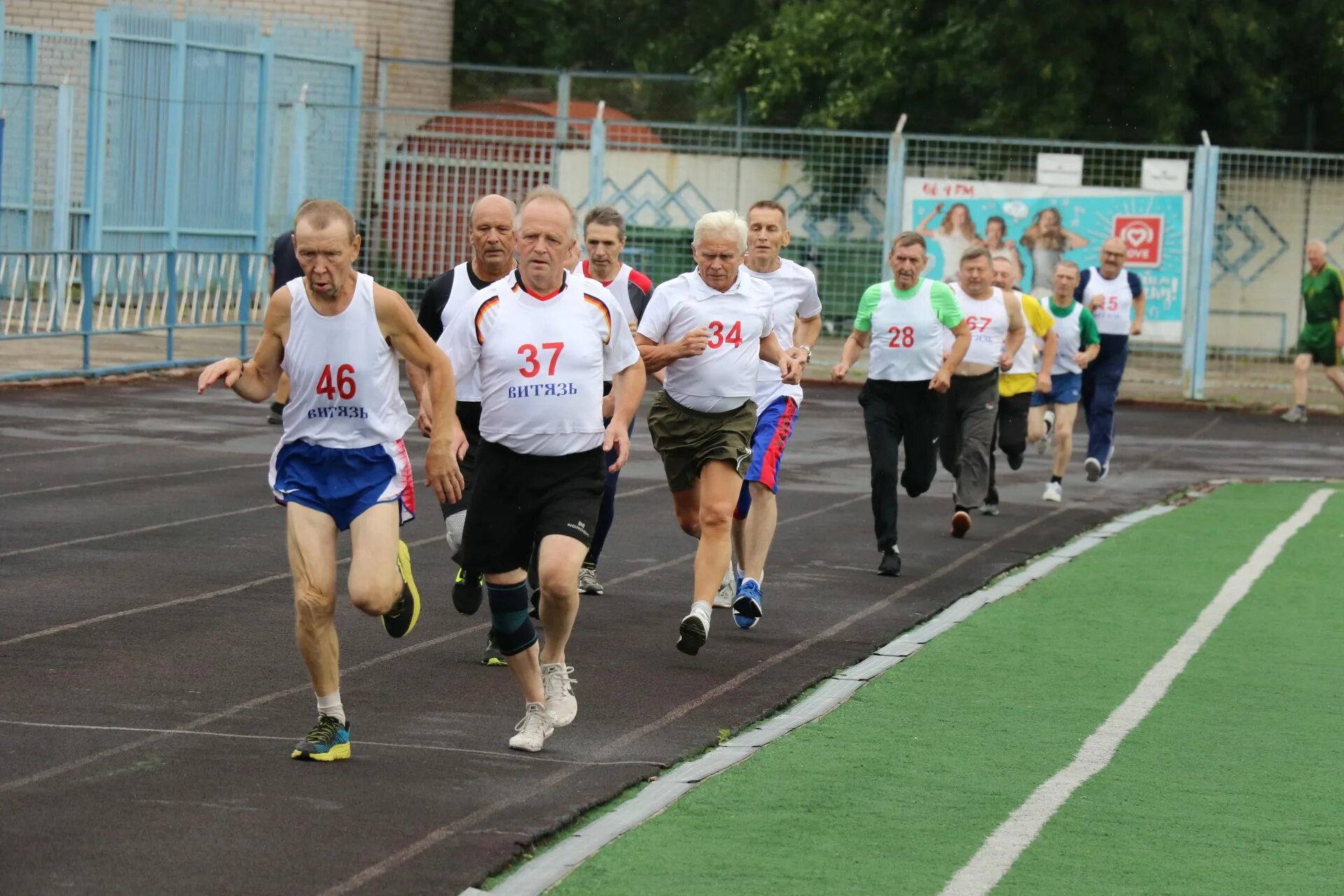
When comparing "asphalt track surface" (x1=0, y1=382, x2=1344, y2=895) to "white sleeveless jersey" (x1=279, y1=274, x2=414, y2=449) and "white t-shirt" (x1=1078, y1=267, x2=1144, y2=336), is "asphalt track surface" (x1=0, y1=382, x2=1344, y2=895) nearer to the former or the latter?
"white sleeveless jersey" (x1=279, y1=274, x2=414, y2=449)

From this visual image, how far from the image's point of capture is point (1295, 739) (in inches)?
311

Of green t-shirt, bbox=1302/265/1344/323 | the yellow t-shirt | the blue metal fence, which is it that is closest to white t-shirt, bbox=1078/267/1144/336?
the yellow t-shirt

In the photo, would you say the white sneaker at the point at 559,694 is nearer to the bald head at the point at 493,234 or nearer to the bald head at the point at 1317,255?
the bald head at the point at 493,234

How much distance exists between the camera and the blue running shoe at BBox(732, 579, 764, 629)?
9.80m

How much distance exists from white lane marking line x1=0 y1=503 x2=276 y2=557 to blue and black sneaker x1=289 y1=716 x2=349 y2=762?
4.75 metres

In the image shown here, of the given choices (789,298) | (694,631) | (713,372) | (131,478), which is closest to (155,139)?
(131,478)

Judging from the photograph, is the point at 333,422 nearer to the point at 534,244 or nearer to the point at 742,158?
the point at 534,244

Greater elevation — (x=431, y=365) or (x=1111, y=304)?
(x=1111, y=304)

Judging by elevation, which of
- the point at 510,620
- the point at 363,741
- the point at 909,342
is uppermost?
the point at 909,342

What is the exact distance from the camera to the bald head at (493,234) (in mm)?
8852

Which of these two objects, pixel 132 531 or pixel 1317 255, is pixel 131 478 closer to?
pixel 132 531

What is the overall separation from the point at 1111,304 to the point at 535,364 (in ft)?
35.4

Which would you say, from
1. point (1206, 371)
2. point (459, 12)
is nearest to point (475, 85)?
point (459, 12)

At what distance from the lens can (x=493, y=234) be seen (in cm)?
887
